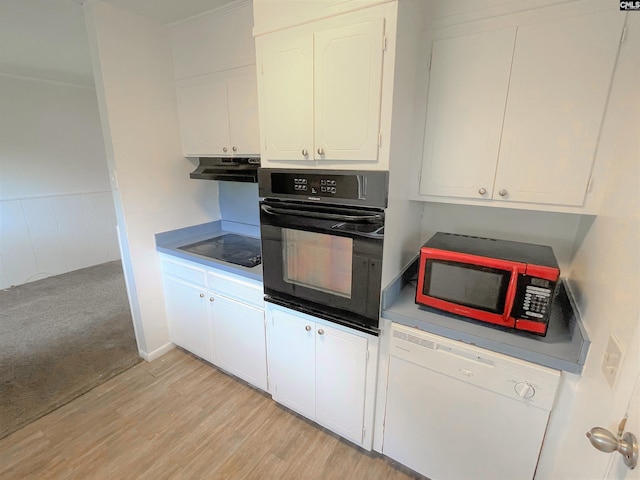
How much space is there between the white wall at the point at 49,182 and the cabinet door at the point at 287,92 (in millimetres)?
3927

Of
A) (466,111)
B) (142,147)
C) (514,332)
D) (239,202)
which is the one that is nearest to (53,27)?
(142,147)

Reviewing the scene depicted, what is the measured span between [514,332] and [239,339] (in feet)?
5.30

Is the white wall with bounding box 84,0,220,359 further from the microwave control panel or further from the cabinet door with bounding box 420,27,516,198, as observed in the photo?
the microwave control panel

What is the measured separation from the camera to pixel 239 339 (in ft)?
6.79

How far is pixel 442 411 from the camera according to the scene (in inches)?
53.9

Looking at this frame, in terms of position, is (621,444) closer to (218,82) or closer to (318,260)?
Answer: (318,260)

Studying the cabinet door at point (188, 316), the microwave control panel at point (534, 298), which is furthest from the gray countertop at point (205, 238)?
the microwave control panel at point (534, 298)

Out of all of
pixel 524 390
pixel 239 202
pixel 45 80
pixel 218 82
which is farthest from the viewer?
pixel 45 80

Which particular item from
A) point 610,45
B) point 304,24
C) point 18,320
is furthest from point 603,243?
point 18,320

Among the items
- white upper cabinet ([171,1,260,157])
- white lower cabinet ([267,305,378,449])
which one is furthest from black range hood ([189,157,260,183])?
white lower cabinet ([267,305,378,449])

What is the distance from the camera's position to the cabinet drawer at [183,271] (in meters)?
2.15

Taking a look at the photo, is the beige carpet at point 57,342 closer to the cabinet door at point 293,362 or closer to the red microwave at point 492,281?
the cabinet door at point 293,362

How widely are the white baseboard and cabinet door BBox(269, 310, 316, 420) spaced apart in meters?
1.17

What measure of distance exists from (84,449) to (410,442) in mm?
1831
